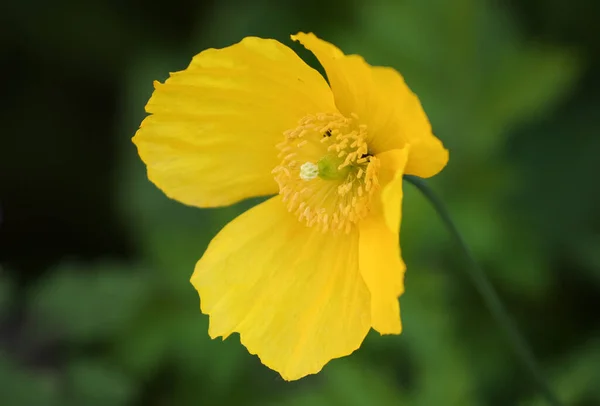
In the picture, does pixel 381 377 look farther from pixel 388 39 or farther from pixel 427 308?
pixel 388 39

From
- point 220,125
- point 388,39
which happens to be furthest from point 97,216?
point 220,125

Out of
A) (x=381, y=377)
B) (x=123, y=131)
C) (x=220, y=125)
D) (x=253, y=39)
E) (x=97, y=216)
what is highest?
(x=253, y=39)

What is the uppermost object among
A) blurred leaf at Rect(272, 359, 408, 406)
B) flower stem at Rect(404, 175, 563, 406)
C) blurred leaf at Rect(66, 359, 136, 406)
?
flower stem at Rect(404, 175, 563, 406)

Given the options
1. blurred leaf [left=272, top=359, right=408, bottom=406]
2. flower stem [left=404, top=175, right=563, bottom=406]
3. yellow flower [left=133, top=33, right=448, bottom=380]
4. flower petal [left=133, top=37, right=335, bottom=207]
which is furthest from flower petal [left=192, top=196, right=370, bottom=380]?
blurred leaf [left=272, top=359, right=408, bottom=406]

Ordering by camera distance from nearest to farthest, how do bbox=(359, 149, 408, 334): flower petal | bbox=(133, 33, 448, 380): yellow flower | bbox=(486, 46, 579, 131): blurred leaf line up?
bbox=(359, 149, 408, 334): flower petal
bbox=(133, 33, 448, 380): yellow flower
bbox=(486, 46, 579, 131): blurred leaf

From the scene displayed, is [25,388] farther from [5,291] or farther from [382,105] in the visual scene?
[382,105]

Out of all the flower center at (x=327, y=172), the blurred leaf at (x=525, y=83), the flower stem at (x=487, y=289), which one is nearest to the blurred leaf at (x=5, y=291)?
the flower center at (x=327, y=172)

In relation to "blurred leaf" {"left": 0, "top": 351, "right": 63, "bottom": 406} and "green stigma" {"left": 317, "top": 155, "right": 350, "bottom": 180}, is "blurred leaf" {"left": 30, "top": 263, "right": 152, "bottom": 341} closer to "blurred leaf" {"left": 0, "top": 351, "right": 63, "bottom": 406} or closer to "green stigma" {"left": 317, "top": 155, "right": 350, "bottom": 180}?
"blurred leaf" {"left": 0, "top": 351, "right": 63, "bottom": 406}
